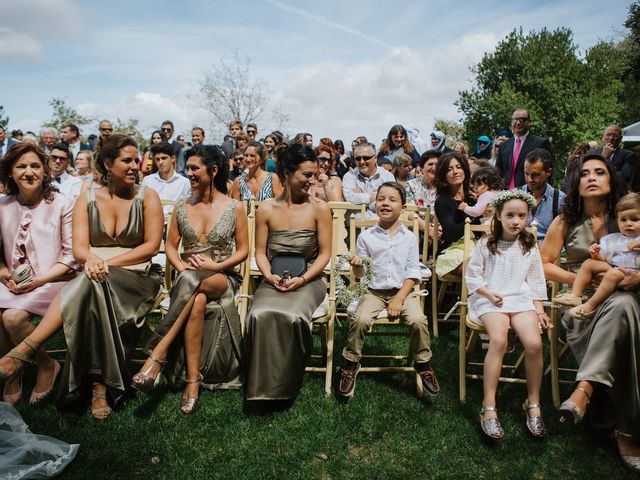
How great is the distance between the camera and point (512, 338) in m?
4.12

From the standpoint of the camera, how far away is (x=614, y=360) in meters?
3.46

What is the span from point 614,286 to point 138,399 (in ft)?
12.0

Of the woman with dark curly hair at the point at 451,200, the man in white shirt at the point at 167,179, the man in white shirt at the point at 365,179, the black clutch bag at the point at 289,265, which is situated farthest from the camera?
the man in white shirt at the point at 365,179

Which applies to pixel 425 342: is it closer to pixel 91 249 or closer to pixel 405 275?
pixel 405 275

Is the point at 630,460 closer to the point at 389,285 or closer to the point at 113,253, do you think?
the point at 389,285

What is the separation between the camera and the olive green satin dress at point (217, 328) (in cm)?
436

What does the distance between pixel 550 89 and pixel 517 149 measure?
29.8m

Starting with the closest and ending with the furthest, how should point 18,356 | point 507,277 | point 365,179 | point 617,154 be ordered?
point 18,356 → point 507,277 → point 365,179 → point 617,154

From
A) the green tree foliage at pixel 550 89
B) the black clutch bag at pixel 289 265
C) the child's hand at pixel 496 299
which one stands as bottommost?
the child's hand at pixel 496 299

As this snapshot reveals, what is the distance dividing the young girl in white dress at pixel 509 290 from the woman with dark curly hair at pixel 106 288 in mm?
2695

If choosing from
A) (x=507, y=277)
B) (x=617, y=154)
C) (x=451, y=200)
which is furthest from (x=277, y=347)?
(x=617, y=154)

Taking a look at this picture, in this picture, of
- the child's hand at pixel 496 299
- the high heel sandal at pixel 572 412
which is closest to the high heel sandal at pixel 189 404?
the child's hand at pixel 496 299

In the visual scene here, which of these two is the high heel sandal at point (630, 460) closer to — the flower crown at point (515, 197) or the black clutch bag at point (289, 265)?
the flower crown at point (515, 197)

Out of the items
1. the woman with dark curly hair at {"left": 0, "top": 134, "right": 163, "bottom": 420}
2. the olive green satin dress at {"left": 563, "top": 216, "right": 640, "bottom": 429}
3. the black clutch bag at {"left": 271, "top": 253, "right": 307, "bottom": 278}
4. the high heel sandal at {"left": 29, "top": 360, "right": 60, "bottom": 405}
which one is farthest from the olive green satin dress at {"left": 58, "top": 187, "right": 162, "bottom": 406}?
the olive green satin dress at {"left": 563, "top": 216, "right": 640, "bottom": 429}
